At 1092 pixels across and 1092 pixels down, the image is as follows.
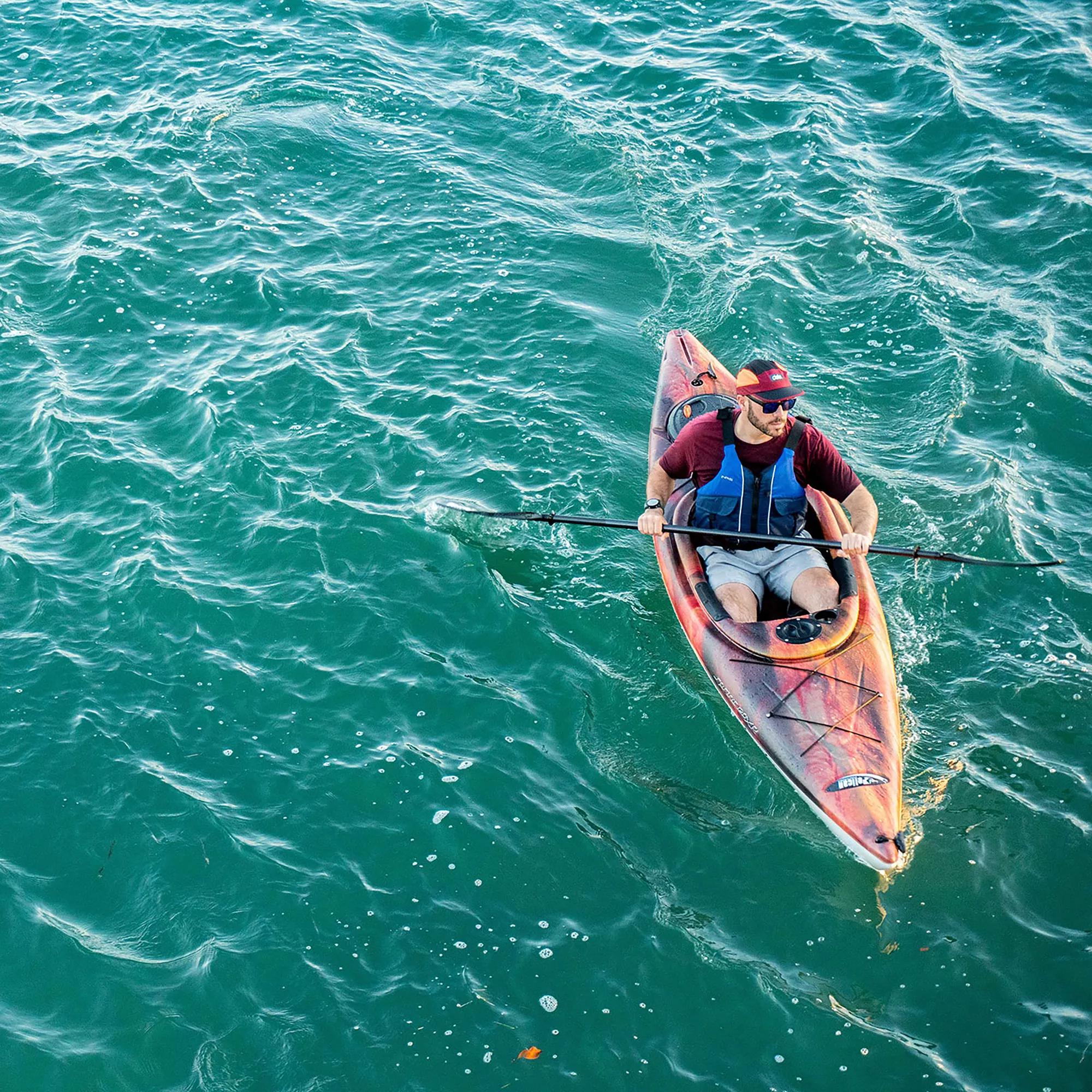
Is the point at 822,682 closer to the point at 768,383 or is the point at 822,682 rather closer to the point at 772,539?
the point at 772,539

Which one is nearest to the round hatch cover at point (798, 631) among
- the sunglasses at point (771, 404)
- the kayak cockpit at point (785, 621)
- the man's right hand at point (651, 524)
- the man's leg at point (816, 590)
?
the kayak cockpit at point (785, 621)

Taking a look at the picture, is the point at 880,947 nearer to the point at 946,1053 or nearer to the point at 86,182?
the point at 946,1053

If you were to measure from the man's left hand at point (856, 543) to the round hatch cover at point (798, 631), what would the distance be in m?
0.50

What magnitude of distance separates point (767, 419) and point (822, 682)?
1.66 m

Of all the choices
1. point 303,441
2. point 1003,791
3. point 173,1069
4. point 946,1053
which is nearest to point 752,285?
point 303,441

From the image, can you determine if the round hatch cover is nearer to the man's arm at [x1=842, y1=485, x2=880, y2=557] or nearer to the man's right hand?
the man's arm at [x1=842, y1=485, x2=880, y2=557]

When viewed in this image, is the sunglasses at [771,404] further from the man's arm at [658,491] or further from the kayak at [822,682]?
the kayak at [822,682]

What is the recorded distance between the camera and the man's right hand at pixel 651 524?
7469 millimetres

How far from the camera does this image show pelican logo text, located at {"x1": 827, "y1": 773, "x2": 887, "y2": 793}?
6.45m

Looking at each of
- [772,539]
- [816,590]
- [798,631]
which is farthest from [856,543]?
[798,631]

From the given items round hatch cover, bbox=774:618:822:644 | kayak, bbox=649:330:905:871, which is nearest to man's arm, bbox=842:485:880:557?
kayak, bbox=649:330:905:871

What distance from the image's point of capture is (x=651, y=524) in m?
7.47

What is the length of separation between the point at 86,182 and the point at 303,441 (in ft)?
15.8

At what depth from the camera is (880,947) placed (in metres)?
6.07
